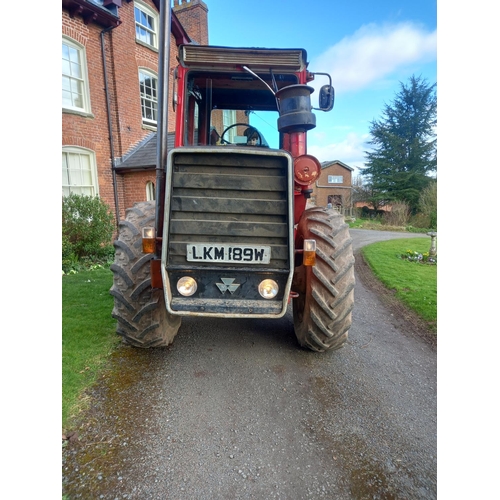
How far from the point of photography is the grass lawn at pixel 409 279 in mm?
4542

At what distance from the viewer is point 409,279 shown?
6.14m

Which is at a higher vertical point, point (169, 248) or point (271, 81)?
point (271, 81)

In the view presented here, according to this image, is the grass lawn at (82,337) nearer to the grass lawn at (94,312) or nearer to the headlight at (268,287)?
the grass lawn at (94,312)

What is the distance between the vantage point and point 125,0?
944 cm

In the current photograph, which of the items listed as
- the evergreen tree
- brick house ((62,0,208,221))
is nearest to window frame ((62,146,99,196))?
brick house ((62,0,208,221))

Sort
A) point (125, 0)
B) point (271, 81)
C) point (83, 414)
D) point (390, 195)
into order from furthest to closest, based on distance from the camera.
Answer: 1. point (390, 195)
2. point (125, 0)
3. point (271, 81)
4. point (83, 414)

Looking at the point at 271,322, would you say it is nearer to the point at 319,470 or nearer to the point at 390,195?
the point at 319,470

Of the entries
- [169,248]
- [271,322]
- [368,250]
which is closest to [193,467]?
[169,248]

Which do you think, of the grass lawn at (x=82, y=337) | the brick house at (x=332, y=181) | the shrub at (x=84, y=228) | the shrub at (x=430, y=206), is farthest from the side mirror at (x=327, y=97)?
the brick house at (x=332, y=181)

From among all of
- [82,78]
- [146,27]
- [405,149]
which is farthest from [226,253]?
[405,149]

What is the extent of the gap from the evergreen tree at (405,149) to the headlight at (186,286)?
23595 mm

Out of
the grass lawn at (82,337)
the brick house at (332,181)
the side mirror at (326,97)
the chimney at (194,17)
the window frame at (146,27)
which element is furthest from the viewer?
the brick house at (332,181)

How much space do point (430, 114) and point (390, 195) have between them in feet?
23.5

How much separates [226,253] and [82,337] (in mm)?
2150
